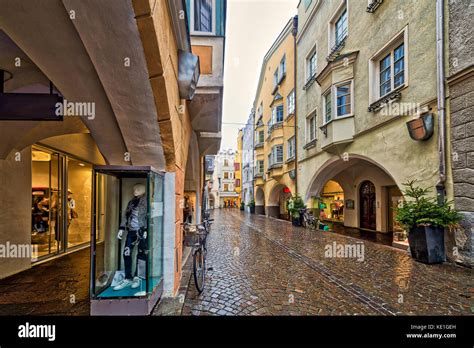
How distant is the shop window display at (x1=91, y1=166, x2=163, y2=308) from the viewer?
3379 millimetres

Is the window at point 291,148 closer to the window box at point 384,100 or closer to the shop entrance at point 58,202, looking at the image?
the window box at point 384,100

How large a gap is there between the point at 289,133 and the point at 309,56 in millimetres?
5143

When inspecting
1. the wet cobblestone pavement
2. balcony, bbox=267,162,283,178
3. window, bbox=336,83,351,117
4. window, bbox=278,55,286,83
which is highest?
window, bbox=278,55,286,83

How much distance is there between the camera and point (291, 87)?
678 inches

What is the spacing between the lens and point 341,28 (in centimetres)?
1095

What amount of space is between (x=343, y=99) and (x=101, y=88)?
9.55m

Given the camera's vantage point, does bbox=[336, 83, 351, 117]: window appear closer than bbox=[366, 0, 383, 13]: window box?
No

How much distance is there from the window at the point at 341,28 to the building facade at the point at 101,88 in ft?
26.1

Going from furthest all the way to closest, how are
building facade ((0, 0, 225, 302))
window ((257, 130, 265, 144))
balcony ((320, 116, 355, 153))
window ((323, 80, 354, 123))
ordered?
window ((257, 130, 265, 144)), window ((323, 80, 354, 123)), balcony ((320, 116, 355, 153)), building facade ((0, 0, 225, 302))

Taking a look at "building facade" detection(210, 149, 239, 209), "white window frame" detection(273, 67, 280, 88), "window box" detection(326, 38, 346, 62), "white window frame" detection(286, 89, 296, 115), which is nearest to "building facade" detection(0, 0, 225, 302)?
"window box" detection(326, 38, 346, 62)

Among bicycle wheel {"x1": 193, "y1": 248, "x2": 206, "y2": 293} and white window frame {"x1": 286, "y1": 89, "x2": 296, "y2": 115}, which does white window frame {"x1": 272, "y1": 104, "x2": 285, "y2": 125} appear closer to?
white window frame {"x1": 286, "y1": 89, "x2": 296, "y2": 115}

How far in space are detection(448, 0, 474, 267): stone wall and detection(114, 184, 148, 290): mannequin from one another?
6.77 metres
